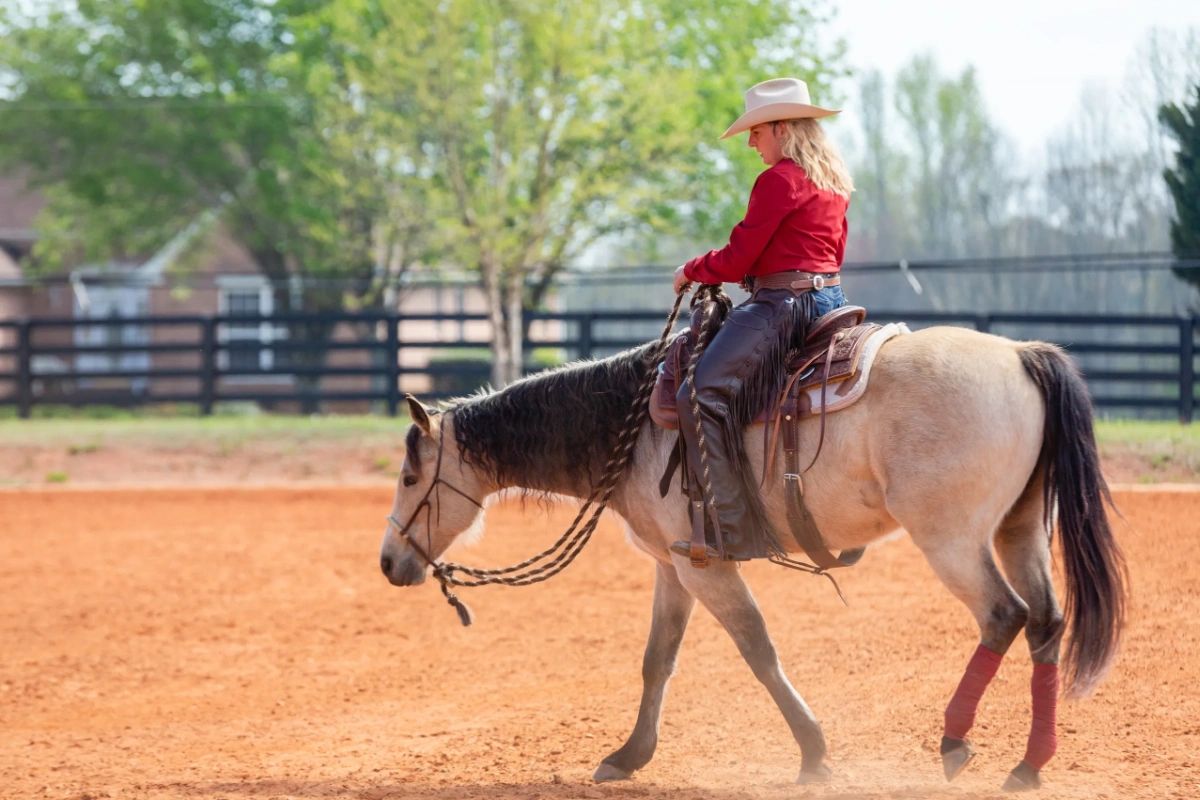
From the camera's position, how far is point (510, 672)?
7.36 meters

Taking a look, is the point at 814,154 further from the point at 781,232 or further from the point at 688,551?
the point at 688,551

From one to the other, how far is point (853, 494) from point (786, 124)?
1.42 metres

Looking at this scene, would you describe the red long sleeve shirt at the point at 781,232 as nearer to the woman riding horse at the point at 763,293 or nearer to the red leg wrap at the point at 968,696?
the woman riding horse at the point at 763,293

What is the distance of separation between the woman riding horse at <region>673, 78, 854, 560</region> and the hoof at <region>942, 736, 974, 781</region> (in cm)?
94

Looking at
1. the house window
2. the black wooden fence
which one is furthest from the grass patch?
the house window

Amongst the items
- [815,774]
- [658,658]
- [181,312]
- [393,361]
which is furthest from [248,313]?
[815,774]

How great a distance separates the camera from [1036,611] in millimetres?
4480

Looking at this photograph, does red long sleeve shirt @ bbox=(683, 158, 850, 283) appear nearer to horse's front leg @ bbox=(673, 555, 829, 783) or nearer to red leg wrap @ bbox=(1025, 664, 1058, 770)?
horse's front leg @ bbox=(673, 555, 829, 783)

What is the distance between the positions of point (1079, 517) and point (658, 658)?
70.4 inches

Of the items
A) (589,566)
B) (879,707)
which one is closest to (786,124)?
(879,707)

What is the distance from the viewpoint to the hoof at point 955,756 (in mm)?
4383

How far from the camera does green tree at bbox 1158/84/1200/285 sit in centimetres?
1180

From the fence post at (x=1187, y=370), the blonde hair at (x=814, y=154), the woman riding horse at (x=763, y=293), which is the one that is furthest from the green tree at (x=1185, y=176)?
the woman riding horse at (x=763, y=293)

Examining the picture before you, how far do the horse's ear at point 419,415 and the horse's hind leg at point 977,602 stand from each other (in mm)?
2080
